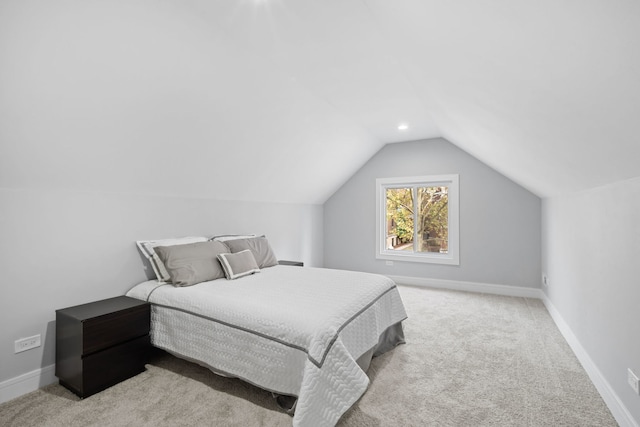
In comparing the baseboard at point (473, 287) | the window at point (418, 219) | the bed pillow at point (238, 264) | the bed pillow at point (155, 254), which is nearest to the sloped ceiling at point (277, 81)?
the bed pillow at point (155, 254)

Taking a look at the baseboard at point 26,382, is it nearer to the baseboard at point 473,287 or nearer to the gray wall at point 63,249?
the gray wall at point 63,249

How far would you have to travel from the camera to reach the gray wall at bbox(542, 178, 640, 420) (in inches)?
67.8

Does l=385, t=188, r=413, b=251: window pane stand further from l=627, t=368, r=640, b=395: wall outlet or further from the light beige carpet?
l=627, t=368, r=640, b=395: wall outlet

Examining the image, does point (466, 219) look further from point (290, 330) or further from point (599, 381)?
point (290, 330)

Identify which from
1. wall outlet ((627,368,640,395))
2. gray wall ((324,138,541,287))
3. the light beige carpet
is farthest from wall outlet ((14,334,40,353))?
gray wall ((324,138,541,287))

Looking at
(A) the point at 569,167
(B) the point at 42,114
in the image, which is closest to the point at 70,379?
(B) the point at 42,114

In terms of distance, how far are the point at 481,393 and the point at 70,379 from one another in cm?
279

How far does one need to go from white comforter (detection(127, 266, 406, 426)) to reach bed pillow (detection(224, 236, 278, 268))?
576mm

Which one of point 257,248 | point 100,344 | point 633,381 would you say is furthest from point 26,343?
point 633,381

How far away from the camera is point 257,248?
3615mm

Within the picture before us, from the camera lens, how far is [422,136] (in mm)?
5020

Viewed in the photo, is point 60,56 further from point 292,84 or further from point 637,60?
point 637,60

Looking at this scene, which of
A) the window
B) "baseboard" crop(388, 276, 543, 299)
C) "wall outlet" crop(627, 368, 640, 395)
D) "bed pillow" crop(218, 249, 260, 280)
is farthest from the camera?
the window

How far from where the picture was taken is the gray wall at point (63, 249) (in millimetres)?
2160
